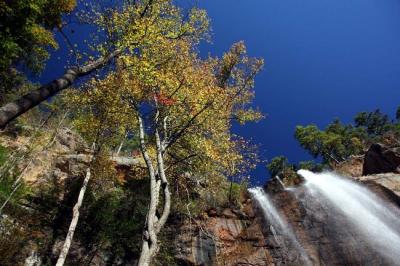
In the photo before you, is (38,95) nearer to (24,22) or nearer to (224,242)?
(24,22)

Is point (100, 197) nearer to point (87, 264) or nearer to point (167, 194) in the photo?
point (87, 264)

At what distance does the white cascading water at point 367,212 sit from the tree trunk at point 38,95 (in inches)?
800

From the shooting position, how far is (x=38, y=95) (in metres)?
A: 11.2

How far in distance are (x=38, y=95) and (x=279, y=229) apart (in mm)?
19902

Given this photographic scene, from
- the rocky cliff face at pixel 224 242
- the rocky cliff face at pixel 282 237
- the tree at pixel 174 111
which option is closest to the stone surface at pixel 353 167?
the rocky cliff face at pixel 282 237

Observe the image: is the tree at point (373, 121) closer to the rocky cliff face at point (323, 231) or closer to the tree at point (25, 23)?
the rocky cliff face at point (323, 231)

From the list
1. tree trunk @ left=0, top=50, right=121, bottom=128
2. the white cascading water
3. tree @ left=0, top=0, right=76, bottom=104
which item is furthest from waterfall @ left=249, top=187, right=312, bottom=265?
tree @ left=0, top=0, right=76, bottom=104

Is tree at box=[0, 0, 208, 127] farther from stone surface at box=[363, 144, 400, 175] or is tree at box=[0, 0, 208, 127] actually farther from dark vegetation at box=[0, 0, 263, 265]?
stone surface at box=[363, 144, 400, 175]

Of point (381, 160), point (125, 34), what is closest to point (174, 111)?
point (125, 34)

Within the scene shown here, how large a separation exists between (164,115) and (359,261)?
14910 mm

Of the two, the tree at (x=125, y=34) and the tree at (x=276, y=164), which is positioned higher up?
the tree at (x=276, y=164)

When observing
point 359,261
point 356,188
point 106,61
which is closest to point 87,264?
point 106,61

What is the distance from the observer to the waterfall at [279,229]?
23755 millimetres

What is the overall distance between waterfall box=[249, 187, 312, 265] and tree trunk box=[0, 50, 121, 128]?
17141mm
